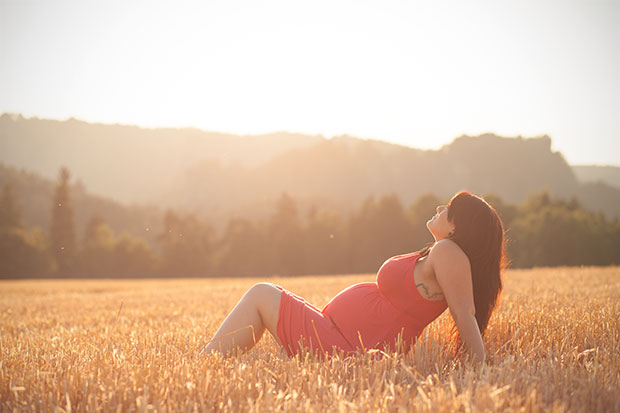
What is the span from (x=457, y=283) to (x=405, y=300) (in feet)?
1.71

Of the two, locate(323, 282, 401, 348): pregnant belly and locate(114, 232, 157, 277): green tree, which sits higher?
locate(323, 282, 401, 348): pregnant belly

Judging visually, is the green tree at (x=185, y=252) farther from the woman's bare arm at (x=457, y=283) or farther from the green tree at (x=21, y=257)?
the woman's bare arm at (x=457, y=283)

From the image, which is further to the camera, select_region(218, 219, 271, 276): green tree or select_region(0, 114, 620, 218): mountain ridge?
select_region(0, 114, 620, 218): mountain ridge

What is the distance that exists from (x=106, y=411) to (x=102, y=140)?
608 ft

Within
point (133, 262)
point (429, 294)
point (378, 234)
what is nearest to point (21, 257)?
point (133, 262)

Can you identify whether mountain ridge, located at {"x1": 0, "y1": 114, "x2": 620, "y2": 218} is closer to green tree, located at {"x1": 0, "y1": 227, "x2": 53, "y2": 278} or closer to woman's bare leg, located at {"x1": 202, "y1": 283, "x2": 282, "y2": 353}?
green tree, located at {"x1": 0, "y1": 227, "x2": 53, "y2": 278}

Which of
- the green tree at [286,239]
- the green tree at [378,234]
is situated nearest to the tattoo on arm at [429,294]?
the green tree at [378,234]

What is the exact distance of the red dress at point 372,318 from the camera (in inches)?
145

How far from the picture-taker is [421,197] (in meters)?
69.4

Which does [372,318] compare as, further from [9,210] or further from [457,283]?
[9,210]

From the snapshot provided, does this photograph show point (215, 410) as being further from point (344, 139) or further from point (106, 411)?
point (344, 139)

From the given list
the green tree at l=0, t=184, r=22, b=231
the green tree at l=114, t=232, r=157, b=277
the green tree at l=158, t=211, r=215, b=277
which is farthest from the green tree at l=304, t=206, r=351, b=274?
the green tree at l=0, t=184, r=22, b=231

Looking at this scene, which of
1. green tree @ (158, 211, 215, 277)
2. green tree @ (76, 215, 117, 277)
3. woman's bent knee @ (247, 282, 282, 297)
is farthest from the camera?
green tree @ (76, 215, 117, 277)

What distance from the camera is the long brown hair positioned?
3.56 m
